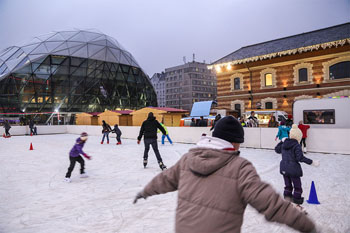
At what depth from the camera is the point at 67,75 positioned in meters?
38.4

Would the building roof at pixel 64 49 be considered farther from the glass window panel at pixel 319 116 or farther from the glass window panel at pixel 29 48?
the glass window panel at pixel 319 116

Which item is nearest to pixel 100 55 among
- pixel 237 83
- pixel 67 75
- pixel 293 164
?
pixel 67 75

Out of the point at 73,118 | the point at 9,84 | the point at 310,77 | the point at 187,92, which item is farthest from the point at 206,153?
the point at 187,92

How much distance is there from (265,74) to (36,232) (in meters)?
22.1

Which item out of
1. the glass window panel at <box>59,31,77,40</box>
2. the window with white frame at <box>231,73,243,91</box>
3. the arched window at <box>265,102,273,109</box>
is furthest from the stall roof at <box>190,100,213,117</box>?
the glass window panel at <box>59,31,77,40</box>

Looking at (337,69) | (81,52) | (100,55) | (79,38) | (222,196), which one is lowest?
(222,196)

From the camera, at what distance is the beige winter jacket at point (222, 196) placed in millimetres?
1344

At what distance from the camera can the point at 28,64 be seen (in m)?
36.7

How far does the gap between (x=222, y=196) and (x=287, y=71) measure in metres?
22.1

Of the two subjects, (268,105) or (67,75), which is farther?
(67,75)

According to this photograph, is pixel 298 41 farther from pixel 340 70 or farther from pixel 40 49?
pixel 40 49

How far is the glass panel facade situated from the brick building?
23169 millimetres

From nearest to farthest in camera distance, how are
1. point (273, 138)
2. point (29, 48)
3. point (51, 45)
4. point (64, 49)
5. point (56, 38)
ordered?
1. point (273, 138)
2. point (64, 49)
3. point (29, 48)
4. point (51, 45)
5. point (56, 38)

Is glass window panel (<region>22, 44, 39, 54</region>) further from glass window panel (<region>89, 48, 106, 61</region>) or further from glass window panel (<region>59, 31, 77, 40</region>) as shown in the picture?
glass window panel (<region>89, 48, 106, 61</region>)
